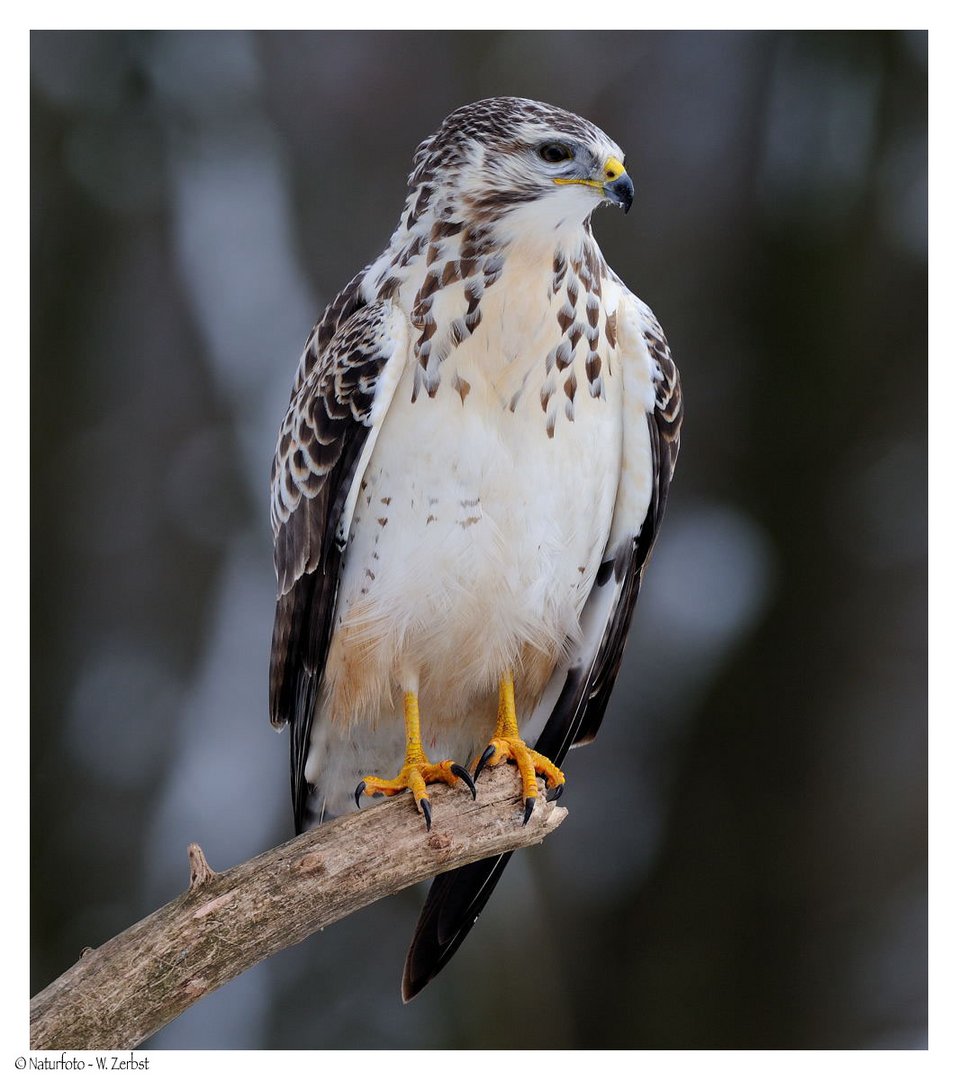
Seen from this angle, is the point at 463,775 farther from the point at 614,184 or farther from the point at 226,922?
the point at 614,184

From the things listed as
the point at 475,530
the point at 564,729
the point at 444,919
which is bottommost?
the point at 444,919

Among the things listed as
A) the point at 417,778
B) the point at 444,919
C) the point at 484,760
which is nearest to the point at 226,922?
the point at 417,778

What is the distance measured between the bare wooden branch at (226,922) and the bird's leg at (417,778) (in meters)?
0.04

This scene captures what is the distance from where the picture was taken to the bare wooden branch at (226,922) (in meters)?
2.10

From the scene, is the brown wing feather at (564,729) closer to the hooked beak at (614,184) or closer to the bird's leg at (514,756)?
the bird's leg at (514,756)

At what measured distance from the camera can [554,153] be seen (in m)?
2.32

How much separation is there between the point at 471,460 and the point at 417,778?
0.65 metres

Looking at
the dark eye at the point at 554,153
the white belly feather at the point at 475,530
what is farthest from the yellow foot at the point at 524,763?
the dark eye at the point at 554,153

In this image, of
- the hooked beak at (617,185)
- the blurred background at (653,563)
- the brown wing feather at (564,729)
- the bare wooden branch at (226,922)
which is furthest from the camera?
the blurred background at (653,563)

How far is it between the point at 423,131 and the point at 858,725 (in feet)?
6.96

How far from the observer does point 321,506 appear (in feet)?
8.27

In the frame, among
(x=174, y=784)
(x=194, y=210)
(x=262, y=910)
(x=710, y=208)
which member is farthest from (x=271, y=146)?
(x=262, y=910)

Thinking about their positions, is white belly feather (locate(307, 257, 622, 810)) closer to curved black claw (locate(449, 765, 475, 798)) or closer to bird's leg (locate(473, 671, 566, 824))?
bird's leg (locate(473, 671, 566, 824))

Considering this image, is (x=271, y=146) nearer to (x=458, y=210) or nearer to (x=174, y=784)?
(x=458, y=210)
